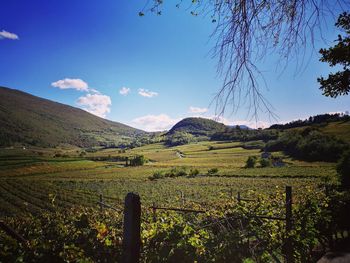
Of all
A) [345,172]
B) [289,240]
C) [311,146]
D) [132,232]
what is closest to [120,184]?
[345,172]

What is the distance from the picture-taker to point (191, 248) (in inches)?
138

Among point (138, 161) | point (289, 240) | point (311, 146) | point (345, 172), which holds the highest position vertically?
point (311, 146)

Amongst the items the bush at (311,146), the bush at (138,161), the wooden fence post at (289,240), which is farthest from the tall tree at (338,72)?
the bush at (138,161)

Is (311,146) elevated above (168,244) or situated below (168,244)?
above

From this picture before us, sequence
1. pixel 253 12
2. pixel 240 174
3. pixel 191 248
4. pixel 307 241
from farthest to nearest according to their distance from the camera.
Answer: pixel 240 174 → pixel 307 241 → pixel 191 248 → pixel 253 12

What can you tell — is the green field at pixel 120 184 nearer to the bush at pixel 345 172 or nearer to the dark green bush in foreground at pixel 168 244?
the bush at pixel 345 172

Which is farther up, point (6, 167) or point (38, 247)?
point (38, 247)

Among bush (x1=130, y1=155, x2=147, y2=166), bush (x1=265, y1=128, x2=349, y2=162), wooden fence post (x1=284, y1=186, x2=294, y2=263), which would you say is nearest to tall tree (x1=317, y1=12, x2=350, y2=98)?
wooden fence post (x1=284, y1=186, x2=294, y2=263)

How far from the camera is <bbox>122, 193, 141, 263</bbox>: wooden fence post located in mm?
1942

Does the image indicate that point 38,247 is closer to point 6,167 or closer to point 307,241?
point 307,241

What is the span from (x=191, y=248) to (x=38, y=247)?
2109mm

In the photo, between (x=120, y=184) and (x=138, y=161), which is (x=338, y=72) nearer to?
(x=120, y=184)

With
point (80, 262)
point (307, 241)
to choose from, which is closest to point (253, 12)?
point (80, 262)

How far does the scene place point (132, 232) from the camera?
6.45 ft
